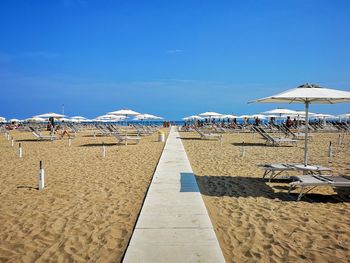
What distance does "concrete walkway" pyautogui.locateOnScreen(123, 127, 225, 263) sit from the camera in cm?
320

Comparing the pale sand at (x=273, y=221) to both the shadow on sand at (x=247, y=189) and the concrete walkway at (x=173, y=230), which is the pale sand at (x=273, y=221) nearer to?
the shadow on sand at (x=247, y=189)

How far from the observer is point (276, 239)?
3.79 m

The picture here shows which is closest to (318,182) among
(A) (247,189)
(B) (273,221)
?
(A) (247,189)

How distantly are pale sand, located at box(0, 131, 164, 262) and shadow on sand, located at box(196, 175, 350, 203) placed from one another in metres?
1.38

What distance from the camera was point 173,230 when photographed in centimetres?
388

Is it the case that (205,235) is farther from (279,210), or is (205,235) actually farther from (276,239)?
(279,210)

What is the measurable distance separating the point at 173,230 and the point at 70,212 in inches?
75.8

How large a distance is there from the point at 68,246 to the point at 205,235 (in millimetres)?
1656

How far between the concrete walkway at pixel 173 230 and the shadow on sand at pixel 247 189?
49 cm

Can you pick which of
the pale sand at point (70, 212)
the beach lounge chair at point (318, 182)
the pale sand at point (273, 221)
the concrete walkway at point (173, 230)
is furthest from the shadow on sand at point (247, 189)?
the pale sand at point (70, 212)

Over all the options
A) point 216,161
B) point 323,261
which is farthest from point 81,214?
point 216,161

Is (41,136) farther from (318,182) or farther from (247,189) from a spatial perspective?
(318,182)

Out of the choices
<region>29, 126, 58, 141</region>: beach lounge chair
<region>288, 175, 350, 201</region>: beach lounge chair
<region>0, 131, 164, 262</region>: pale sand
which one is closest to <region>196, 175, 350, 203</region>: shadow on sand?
<region>288, 175, 350, 201</region>: beach lounge chair

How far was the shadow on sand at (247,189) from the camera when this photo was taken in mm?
5656
